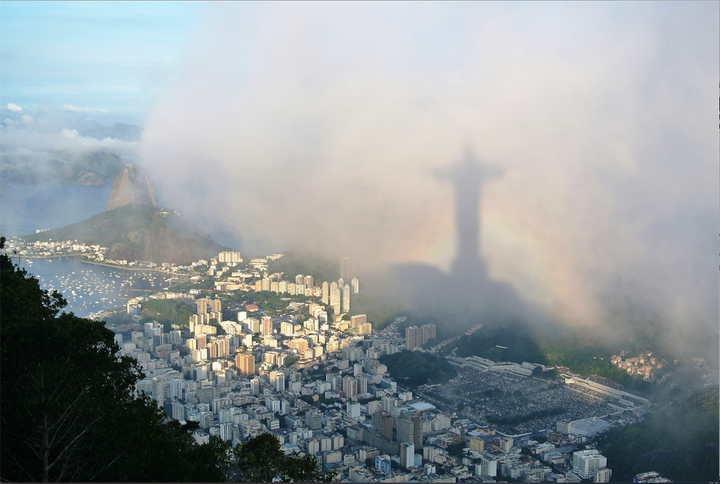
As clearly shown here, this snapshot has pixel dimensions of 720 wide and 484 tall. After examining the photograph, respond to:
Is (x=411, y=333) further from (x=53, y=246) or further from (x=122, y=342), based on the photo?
(x=53, y=246)

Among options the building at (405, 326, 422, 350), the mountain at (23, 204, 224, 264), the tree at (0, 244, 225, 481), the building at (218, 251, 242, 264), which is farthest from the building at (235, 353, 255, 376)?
the mountain at (23, 204, 224, 264)

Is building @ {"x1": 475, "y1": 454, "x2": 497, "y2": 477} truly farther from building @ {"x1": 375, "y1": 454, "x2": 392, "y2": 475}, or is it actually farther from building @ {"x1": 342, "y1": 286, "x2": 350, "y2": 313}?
building @ {"x1": 342, "y1": 286, "x2": 350, "y2": 313}

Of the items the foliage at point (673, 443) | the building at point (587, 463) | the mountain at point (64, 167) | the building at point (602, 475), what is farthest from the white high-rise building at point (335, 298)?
the mountain at point (64, 167)

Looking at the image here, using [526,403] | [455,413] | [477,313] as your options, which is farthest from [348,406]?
[477,313]

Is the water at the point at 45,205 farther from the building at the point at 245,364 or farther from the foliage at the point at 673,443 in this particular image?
the foliage at the point at 673,443

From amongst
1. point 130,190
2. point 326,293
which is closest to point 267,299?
point 326,293

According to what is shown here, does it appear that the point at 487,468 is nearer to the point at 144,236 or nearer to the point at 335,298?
the point at 335,298
